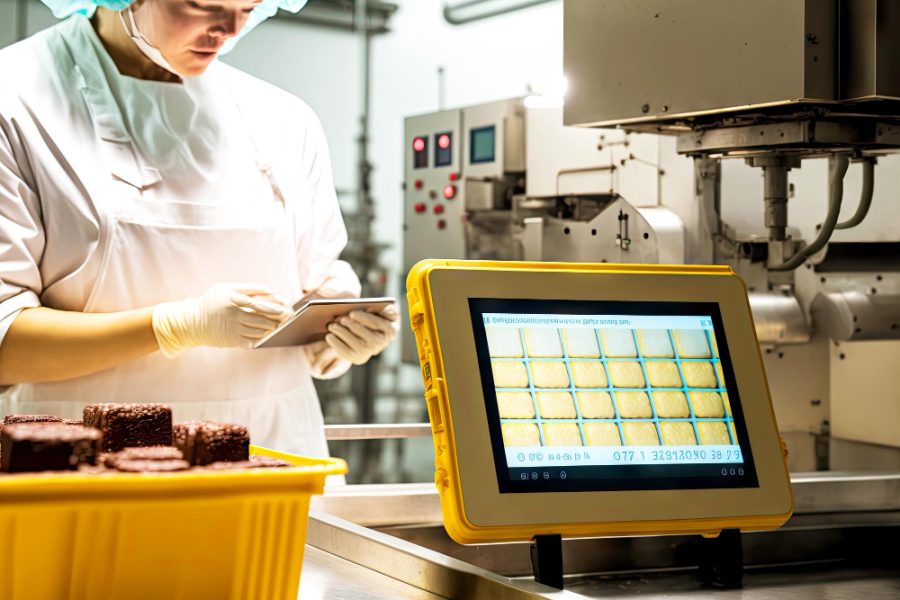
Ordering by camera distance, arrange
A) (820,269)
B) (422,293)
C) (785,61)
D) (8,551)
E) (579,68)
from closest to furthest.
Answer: (8,551) → (422,293) → (785,61) → (579,68) → (820,269)

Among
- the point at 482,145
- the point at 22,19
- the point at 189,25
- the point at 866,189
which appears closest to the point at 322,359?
the point at 189,25

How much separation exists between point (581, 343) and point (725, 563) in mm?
233

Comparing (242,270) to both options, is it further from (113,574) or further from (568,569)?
(113,574)

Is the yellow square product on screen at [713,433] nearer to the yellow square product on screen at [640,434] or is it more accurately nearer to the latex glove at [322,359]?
the yellow square product on screen at [640,434]

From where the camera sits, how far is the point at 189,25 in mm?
1888

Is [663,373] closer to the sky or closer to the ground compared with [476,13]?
closer to the ground

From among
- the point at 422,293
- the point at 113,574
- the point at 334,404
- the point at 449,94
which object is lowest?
the point at 334,404

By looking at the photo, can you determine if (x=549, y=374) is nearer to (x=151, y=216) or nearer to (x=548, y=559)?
(x=548, y=559)

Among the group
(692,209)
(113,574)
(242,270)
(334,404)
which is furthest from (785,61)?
(334,404)

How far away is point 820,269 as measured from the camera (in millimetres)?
2295

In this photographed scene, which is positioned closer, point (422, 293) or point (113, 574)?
point (113, 574)

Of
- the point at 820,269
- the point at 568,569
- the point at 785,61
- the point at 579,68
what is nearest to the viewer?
the point at 568,569

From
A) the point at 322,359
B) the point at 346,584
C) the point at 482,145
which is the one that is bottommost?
the point at 346,584

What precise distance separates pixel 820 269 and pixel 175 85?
1.41 meters
